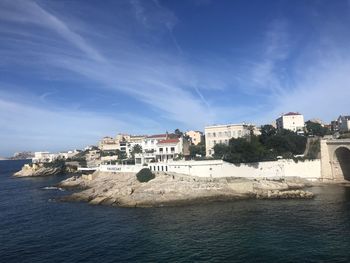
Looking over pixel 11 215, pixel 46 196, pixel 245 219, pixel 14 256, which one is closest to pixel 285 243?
pixel 245 219

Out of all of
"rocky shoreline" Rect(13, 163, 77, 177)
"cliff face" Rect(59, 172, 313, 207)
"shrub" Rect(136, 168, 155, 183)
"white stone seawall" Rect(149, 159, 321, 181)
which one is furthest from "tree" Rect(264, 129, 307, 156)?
"rocky shoreline" Rect(13, 163, 77, 177)

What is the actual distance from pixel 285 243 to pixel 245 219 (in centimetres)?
995

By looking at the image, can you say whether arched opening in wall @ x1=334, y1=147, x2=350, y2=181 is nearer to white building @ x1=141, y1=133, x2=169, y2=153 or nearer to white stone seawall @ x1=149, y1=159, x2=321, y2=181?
white stone seawall @ x1=149, y1=159, x2=321, y2=181

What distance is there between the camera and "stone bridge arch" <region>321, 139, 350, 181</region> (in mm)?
66500

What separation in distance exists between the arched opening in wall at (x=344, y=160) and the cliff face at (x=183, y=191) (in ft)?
28.0

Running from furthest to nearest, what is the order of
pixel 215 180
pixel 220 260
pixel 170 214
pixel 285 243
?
1. pixel 215 180
2. pixel 170 214
3. pixel 285 243
4. pixel 220 260

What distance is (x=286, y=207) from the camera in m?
48.5

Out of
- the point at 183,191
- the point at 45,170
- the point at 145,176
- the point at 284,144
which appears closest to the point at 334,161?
the point at 284,144

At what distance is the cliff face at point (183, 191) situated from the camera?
5588cm

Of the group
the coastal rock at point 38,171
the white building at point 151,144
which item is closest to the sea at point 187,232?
the white building at point 151,144

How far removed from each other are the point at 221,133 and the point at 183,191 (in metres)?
39.7

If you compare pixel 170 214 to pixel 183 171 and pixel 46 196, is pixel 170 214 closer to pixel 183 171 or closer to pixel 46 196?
pixel 183 171

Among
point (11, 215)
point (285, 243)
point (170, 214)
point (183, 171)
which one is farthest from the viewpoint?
point (183, 171)

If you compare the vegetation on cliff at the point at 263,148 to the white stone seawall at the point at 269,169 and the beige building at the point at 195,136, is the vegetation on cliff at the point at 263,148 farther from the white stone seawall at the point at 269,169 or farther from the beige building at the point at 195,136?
the beige building at the point at 195,136
